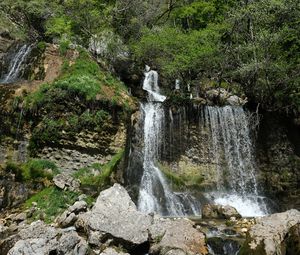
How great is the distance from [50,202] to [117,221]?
413cm

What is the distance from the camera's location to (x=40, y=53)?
2119 centimetres

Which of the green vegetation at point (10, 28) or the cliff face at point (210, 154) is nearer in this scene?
the cliff face at point (210, 154)

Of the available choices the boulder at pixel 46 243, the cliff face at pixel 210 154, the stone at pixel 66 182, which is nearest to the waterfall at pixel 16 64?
the cliff face at pixel 210 154

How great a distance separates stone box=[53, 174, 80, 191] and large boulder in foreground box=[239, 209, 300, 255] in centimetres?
781

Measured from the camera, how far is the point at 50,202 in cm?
1438

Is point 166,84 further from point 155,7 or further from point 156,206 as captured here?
point 156,206

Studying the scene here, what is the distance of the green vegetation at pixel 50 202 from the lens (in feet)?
45.0

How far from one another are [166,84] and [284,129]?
907cm

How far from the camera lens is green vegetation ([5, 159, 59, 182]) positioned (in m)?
15.7

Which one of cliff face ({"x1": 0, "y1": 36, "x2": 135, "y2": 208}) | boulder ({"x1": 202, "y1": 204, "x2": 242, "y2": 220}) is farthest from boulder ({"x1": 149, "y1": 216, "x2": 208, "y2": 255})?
cliff face ({"x1": 0, "y1": 36, "x2": 135, "y2": 208})

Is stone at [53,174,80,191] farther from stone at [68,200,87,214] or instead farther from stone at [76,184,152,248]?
stone at [76,184,152,248]

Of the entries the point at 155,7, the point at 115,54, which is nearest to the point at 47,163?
the point at 115,54

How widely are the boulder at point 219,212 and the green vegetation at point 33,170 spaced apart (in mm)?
6287

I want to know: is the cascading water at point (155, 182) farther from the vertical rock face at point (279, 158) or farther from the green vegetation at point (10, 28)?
the green vegetation at point (10, 28)
